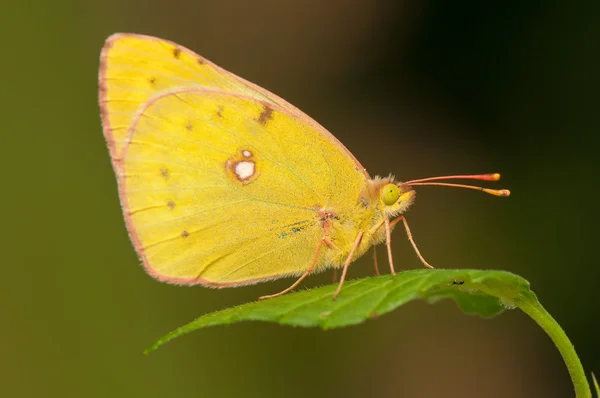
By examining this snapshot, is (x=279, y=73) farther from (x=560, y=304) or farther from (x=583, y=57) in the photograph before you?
(x=560, y=304)

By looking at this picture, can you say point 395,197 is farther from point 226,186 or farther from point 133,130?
point 133,130

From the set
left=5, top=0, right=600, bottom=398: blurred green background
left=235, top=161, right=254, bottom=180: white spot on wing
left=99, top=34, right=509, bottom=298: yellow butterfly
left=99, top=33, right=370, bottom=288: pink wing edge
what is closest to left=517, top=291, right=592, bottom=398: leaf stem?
left=99, top=34, right=509, bottom=298: yellow butterfly

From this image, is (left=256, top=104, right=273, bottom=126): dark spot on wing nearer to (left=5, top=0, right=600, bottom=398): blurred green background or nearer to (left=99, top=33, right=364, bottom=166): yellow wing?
(left=99, top=33, right=364, bottom=166): yellow wing

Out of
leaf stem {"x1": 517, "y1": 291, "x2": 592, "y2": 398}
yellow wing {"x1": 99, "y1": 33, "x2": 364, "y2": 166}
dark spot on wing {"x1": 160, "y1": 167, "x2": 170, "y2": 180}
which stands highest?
yellow wing {"x1": 99, "y1": 33, "x2": 364, "y2": 166}

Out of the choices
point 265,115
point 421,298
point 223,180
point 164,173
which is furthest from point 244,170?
point 421,298

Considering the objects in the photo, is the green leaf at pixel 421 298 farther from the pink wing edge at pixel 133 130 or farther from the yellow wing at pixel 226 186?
the pink wing edge at pixel 133 130
